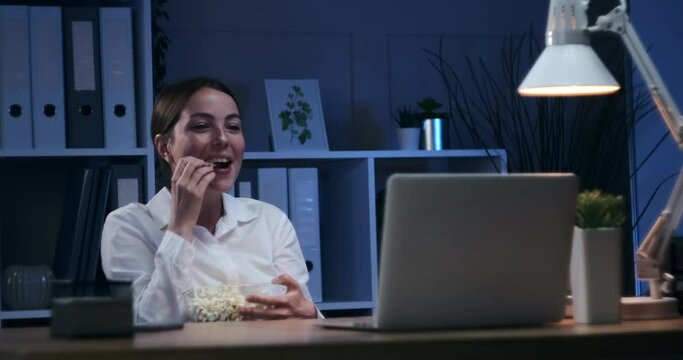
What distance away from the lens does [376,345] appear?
162cm

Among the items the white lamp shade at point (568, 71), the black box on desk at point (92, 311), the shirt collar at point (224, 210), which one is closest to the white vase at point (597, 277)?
the white lamp shade at point (568, 71)

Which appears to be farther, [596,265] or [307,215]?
[307,215]

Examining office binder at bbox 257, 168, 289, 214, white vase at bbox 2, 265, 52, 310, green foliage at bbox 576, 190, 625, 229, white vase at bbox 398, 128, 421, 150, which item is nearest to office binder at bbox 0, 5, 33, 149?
white vase at bbox 2, 265, 52, 310

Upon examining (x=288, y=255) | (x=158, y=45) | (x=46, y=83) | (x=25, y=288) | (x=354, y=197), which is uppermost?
(x=158, y=45)

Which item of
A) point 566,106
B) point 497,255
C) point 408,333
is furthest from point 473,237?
point 566,106

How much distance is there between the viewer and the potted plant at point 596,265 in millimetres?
1957

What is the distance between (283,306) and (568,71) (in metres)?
0.78

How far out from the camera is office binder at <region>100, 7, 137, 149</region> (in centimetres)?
356

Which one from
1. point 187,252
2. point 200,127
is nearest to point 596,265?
point 187,252

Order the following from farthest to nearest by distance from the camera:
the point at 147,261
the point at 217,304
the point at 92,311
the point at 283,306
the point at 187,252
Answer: the point at 147,261 → the point at 187,252 → the point at 283,306 → the point at 217,304 → the point at 92,311

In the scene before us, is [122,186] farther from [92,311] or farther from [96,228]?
[92,311]

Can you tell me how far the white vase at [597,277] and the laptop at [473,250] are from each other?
0.08 m

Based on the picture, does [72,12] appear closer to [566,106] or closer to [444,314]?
[566,106]

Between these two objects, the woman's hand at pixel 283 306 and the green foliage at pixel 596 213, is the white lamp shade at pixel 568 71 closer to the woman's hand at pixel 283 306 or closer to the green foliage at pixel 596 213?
the green foliage at pixel 596 213
